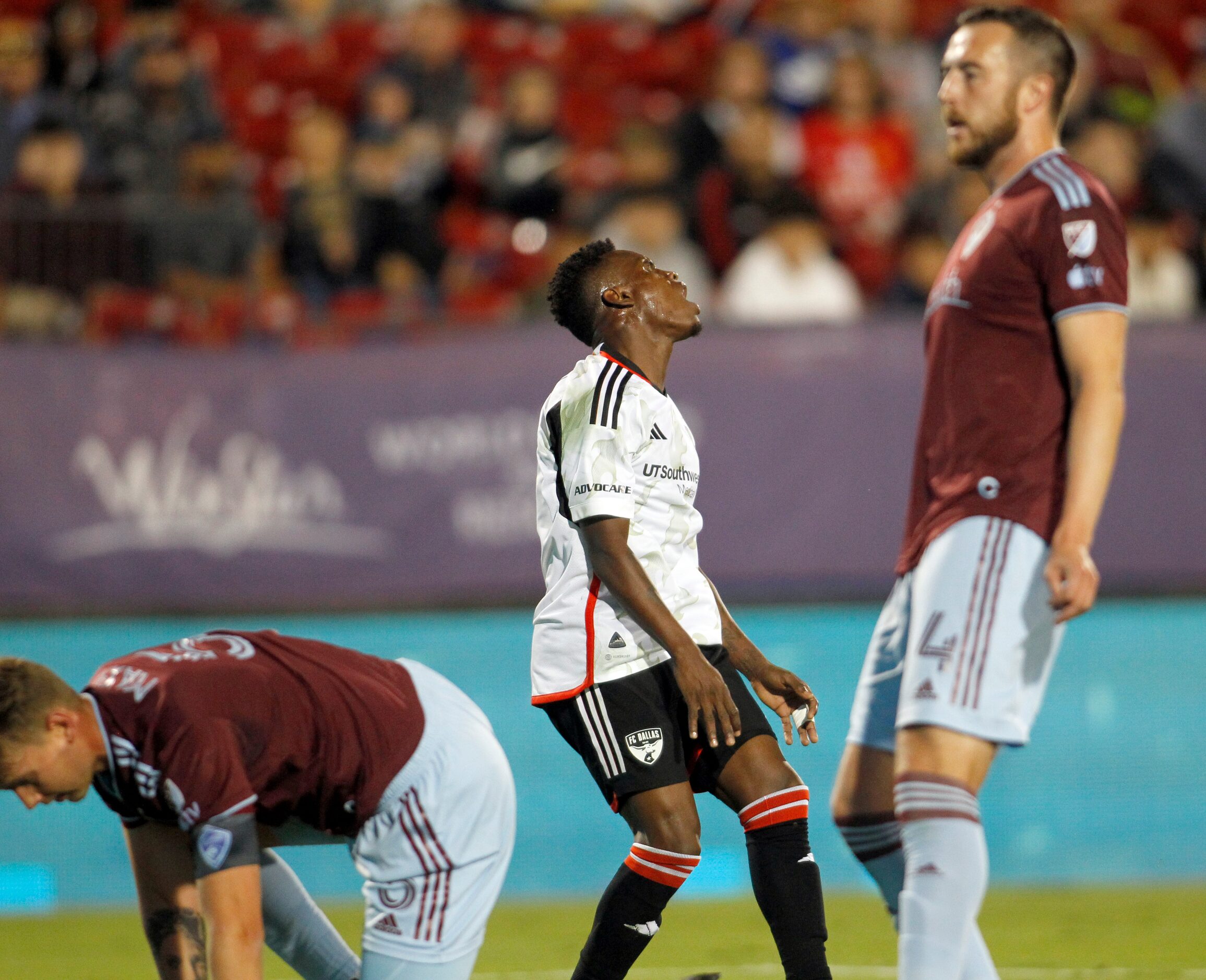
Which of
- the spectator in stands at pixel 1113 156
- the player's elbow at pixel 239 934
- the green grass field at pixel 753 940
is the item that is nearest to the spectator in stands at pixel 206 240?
the spectator in stands at pixel 1113 156

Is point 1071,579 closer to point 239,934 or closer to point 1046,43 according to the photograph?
point 1046,43

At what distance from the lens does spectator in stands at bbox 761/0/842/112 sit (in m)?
13.2

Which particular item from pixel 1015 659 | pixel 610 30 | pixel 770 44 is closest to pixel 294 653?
pixel 1015 659

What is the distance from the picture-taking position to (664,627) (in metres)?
3.78

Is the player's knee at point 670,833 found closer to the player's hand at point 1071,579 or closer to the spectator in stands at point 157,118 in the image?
the player's hand at point 1071,579

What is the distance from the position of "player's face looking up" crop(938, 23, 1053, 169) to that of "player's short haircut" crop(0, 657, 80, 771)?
2266 mm

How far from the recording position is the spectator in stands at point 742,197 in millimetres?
11805

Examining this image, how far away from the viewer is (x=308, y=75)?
551 inches

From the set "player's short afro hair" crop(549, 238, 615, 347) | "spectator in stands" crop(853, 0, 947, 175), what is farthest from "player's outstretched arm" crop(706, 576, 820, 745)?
"spectator in stands" crop(853, 0, 947, 175)

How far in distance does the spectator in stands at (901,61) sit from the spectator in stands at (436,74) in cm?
332

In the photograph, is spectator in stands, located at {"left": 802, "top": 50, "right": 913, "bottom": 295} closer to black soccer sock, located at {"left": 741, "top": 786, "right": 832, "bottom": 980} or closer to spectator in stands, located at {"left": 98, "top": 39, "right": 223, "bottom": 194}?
spectator in stands, located at {"left": 98, "top": 39, "right": 223, "bottom": 194}

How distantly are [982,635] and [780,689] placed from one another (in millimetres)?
807

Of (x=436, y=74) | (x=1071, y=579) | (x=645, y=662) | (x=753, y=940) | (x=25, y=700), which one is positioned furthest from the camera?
(x=436, y=74)

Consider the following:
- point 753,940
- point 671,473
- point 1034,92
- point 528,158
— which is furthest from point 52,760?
point 528,158
